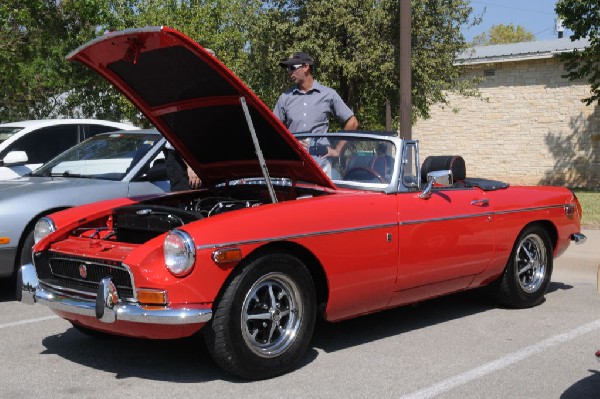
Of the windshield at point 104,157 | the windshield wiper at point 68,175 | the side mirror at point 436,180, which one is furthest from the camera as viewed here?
the windshield at point 104,157

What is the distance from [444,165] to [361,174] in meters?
0.86

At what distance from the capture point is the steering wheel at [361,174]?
5582mm

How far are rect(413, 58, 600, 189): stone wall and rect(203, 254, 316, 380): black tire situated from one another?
16921mm

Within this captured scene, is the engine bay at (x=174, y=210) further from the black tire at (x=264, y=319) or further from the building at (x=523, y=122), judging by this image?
the building at (x=523, y=122)

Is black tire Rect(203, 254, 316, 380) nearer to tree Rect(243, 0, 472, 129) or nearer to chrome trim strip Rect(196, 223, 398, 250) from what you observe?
chrome trim strip Rect(196, 223, 398, 250)

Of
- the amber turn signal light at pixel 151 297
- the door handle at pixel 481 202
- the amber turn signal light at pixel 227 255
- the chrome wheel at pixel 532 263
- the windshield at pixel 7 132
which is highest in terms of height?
the windshield at pixel 7 132

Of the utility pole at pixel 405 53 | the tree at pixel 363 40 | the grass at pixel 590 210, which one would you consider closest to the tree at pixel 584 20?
the tree at pixel 363 40

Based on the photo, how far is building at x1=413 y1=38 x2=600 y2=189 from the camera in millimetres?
21531

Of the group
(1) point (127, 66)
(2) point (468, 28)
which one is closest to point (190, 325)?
(1) point (127, 66)

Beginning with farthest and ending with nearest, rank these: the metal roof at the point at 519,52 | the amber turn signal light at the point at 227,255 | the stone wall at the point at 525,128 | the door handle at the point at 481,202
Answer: the metal roof at the point at 519,52
the stone wall at the point at 525,128
the door handle at the point at 481,202
the amber turn signal light at the point at 227,255

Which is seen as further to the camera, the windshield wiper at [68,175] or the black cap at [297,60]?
the windshield wiper at [68,175]

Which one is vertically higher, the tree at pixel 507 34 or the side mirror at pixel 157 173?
the tree at pixel 507 34

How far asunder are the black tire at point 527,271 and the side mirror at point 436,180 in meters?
1.25

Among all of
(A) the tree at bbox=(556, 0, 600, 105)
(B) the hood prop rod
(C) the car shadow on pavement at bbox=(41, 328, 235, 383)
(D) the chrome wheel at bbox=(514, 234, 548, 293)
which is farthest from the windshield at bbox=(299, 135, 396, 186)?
(A) the tree at bbox=(556, 0, 600, 105)
